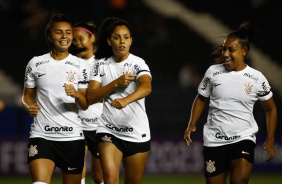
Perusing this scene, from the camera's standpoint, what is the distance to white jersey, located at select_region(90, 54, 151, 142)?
666 cm

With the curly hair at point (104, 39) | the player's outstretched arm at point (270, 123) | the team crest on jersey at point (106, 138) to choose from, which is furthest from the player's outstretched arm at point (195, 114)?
the curly hair at point (104, 39)

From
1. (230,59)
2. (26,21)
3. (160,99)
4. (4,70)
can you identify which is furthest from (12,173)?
(230,59)

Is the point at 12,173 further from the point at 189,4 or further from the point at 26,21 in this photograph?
the point at 189,4

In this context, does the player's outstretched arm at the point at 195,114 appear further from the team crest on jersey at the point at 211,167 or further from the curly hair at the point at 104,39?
the curly hair at the point at 104,39

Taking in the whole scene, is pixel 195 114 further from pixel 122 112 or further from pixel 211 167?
pixel 122 112

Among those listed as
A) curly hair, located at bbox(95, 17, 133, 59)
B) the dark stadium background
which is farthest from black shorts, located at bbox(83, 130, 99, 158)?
the dark stadium background

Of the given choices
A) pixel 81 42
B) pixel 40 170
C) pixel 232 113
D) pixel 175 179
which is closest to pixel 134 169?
pixel 40 170

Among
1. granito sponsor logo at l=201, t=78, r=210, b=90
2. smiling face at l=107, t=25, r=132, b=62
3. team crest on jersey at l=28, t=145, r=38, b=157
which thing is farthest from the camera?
granito sponsor logo at l=201, t=78, r=210, b=90

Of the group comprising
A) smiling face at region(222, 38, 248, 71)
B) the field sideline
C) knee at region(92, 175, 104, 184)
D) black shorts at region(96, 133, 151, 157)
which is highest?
smiling face at region(222, 38, 248, 71)

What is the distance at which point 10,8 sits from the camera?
18562 millimetres

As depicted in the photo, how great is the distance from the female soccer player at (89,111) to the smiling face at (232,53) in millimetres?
2138

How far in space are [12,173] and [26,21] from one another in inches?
254

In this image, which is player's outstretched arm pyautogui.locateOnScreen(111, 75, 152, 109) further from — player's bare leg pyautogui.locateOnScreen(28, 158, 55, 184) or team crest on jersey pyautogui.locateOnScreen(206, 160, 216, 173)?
team crest on jersey pyautogui.locateOnScreen(206, 160, 216, 173)

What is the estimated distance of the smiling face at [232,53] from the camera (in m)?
6.81
